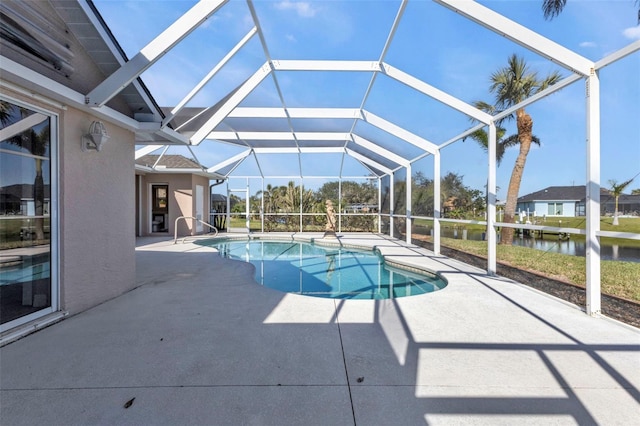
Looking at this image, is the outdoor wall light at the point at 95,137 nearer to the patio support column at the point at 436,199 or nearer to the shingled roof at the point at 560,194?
the shingled roof at the point at 560,194

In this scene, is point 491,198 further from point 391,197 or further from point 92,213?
point 391,197

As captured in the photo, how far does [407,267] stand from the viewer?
22.4 feet

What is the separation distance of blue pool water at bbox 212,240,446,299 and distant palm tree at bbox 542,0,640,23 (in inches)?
186

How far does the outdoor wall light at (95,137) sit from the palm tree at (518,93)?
20.7ft

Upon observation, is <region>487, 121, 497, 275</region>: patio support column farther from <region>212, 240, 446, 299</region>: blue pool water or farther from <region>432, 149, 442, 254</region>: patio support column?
<region>432, 149, 442, 254</region>: patio support column

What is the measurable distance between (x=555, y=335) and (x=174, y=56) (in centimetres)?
637

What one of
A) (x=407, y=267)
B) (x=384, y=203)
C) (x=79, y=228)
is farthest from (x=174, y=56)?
(x=384, y=203)

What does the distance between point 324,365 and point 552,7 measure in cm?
644

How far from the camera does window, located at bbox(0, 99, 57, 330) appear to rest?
2908mm

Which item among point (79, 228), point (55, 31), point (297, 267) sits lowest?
point (297, 267)

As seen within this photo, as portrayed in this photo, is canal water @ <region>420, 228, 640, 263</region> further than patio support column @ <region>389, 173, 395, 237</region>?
No

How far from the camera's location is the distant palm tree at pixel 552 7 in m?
4.97

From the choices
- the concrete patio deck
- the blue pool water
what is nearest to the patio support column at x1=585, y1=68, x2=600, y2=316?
the concrete patio deck

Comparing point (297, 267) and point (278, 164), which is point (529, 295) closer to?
point (297, 267)
